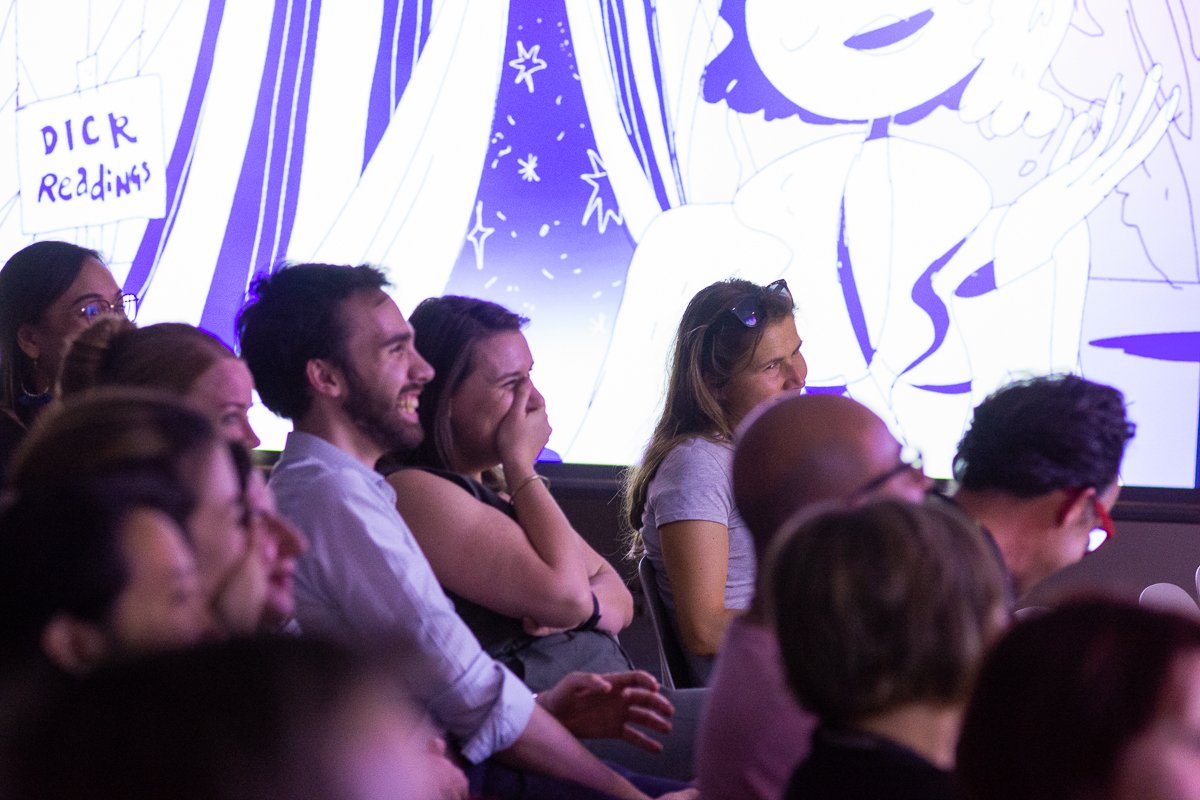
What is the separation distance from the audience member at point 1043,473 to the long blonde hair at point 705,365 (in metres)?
0.75

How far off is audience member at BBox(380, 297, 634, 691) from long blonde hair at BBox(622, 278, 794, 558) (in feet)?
1.09

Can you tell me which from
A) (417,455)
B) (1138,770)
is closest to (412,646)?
(1138,770)

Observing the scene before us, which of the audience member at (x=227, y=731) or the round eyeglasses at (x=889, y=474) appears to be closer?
the audience member at (x=227, y=731)

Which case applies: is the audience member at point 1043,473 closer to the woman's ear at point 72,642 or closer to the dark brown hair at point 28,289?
the woman's ear at point 72,642

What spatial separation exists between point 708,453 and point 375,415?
80cm

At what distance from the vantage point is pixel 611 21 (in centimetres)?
345

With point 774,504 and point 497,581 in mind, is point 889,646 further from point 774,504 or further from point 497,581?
point 497,581

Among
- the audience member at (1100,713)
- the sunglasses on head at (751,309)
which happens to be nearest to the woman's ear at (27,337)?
the sunglasses on head at (751,309)

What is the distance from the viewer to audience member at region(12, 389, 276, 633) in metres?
1.09

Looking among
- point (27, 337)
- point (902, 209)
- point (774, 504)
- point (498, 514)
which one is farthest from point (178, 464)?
point (902, 209)

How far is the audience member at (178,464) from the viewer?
1.09 m

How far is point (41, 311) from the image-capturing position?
2773mm

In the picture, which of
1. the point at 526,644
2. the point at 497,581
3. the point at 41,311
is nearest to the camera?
the point at 497,581

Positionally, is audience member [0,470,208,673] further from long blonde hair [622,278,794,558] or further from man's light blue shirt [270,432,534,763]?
long blonde hair [622,278,794,558]
